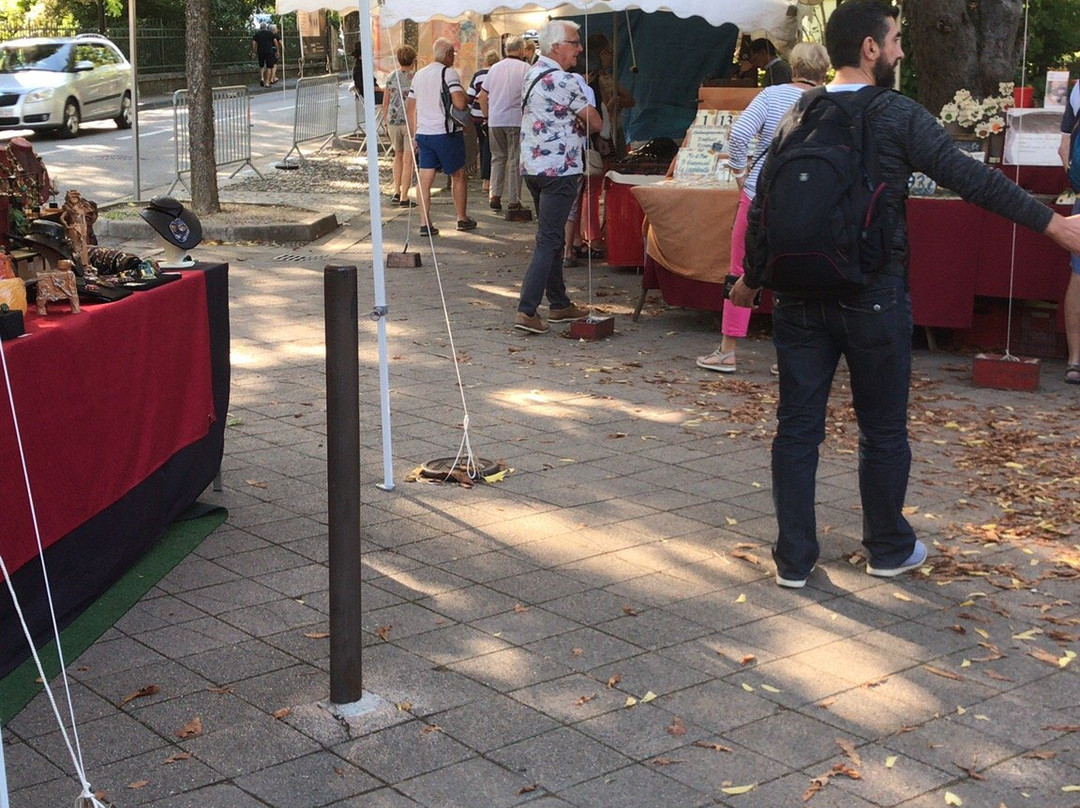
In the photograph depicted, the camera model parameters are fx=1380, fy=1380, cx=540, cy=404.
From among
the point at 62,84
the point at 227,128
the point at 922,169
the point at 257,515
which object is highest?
the point at 62,84

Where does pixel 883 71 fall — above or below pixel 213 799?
above

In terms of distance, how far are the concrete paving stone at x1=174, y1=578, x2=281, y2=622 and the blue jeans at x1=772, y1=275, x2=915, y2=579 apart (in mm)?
1846

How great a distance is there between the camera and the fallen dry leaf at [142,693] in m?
4.04

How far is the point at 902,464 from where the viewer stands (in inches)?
193

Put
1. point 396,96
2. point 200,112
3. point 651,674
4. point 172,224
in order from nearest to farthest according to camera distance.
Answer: point 651,674 < point 172,224 < point 200,112 < point 396,96

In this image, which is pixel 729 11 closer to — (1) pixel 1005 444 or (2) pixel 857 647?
(1) pixel 1005 444

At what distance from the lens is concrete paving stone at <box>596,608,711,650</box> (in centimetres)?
449

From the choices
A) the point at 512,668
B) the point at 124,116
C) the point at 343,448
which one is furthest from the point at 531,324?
the point at 124,116

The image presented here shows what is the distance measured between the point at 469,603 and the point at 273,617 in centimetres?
67

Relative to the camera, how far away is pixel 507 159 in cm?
1606

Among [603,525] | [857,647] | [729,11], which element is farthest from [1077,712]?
[729,11]

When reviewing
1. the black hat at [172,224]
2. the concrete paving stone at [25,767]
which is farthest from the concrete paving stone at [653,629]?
the black hat at [172,224]

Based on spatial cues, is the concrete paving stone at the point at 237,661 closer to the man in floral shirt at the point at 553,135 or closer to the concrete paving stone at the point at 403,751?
the concrete paving stone at the point at 403,751

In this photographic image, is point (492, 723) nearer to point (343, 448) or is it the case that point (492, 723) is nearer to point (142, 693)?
point (343, 448)
